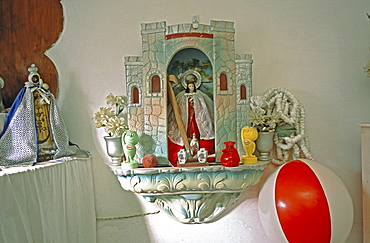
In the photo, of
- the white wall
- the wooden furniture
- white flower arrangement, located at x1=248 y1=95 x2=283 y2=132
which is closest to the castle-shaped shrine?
white flower arrangement, located at x1=248 y1=95 x2=283 y2=132

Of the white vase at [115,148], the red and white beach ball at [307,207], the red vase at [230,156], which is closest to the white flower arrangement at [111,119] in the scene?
the white vase at [115,148]

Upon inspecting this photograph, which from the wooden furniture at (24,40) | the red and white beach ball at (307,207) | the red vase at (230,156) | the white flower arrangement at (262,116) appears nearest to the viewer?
the red and white beach ball at (307,207)

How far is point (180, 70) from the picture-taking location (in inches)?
79.0

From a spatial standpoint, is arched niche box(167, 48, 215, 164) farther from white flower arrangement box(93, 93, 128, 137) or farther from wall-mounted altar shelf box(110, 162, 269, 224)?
white flower arrangement box(93, 93, 128, 137)

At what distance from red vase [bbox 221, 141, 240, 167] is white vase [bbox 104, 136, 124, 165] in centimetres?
55

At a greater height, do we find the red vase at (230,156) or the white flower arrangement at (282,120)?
the white flower arrangement at (282,120)

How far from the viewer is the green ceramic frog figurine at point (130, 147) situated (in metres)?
1.81

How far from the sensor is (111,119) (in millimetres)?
1875

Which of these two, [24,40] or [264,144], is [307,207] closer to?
[264,144]

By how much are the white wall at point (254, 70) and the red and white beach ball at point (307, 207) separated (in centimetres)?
34

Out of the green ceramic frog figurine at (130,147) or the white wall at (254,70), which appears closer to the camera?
the green ceramic frog figurine at (130,147)

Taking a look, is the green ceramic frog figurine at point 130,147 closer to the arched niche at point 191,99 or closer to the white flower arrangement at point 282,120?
the arched niche at point 191,99

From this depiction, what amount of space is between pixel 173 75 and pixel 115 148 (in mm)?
515

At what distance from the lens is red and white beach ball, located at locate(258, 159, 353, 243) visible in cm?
160
